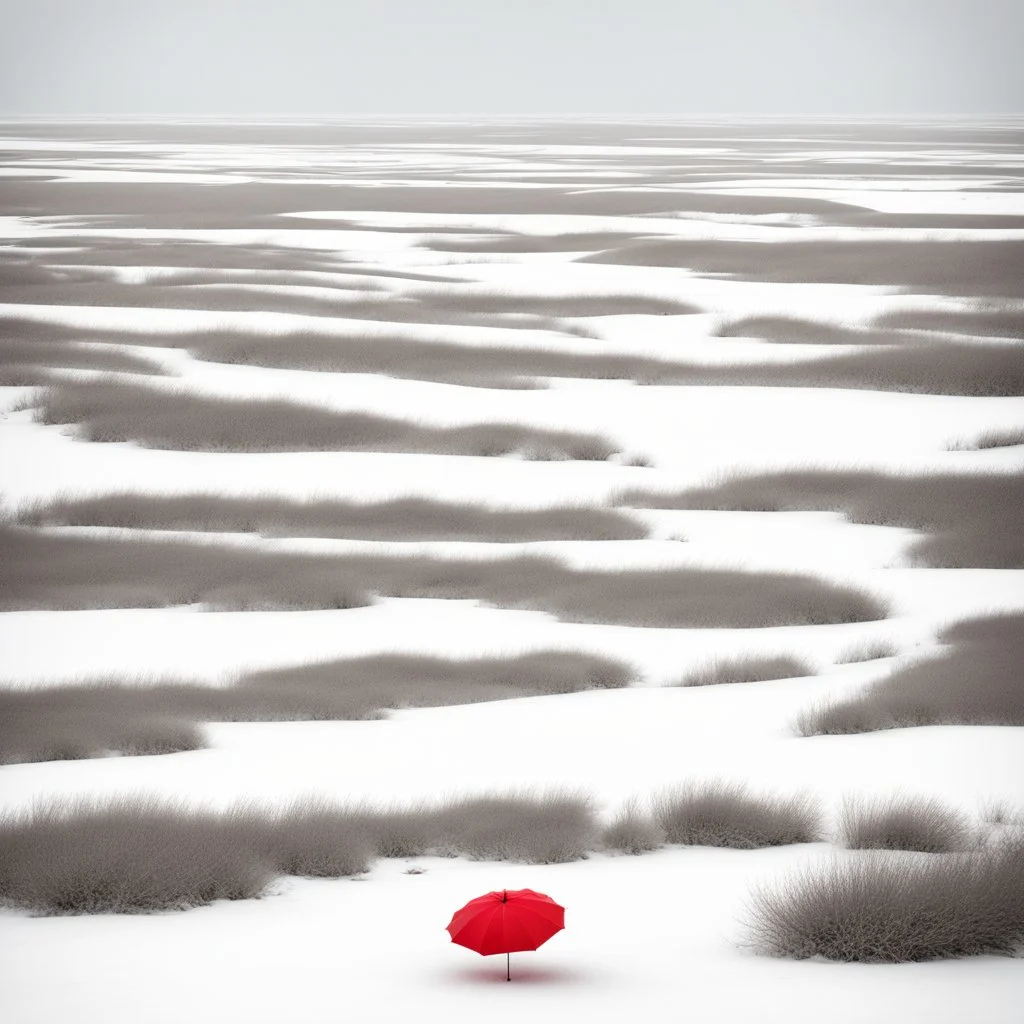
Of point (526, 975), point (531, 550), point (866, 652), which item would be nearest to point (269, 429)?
point (531, 550)

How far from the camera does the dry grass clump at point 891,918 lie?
651 centimetres

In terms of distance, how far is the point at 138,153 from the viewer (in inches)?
2992

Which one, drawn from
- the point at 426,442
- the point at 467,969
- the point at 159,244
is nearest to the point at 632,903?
the point at 467,969

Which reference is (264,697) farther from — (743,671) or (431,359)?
(431,359)

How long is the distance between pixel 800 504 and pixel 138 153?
217 feet

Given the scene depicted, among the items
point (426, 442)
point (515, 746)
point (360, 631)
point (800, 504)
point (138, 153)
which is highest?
point (138, 153)

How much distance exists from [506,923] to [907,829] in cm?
280

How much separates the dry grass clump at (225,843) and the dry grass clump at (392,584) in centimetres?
463

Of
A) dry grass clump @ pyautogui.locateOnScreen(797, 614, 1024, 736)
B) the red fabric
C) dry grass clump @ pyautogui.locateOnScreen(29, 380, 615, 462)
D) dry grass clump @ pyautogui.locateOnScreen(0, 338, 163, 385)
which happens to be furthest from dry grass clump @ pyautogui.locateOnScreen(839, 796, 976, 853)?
dry grass clump @ pyautogui.locateOnScreen(0, 338, 163, 385)

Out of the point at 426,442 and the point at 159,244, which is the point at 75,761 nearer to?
the point at 426,442

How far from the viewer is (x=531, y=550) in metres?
14.6

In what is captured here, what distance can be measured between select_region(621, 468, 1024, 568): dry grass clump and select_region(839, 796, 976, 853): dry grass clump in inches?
268

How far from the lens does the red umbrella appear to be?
599cm

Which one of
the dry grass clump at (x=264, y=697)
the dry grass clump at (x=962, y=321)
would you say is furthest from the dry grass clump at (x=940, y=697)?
the dry grass clump at (x=962, y=321)
